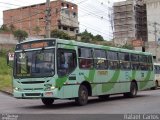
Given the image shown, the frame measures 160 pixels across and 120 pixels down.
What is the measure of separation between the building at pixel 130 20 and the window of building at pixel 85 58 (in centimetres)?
7631

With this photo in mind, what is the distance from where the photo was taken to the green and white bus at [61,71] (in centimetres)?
1791

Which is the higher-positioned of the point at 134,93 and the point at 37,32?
the point at 37,32

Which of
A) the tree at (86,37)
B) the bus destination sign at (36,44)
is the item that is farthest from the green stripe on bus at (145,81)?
the tree at (86,37)

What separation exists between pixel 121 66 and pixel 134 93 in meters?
2.50

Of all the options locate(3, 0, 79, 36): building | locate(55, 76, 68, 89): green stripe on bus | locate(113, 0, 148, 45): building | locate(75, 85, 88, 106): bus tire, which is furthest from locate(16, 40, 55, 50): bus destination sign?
locate(3, 0, 79, 36): building

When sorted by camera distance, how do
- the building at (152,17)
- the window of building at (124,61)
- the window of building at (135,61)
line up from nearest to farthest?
the window of building at (124,61) < the window of building at (135,61) < the building at (152,17)

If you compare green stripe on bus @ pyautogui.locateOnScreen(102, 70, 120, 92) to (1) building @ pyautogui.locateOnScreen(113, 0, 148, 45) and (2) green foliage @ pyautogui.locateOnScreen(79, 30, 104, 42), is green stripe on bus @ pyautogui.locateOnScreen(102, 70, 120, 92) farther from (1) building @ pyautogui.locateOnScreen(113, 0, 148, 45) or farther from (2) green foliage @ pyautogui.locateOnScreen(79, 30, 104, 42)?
(1) building @ pyautogui.locateOnScreen(113, 0, 148, 45)

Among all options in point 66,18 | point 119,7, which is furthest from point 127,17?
point 66,18

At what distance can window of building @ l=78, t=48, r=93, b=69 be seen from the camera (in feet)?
64.9

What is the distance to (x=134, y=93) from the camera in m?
25.8

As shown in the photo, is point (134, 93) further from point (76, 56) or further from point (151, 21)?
point (151, 21)

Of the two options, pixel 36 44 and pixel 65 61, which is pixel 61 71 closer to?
pixel 65 61

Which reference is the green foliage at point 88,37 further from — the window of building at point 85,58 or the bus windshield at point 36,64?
the bus windshield at point 36,64

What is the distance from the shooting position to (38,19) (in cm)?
11012
